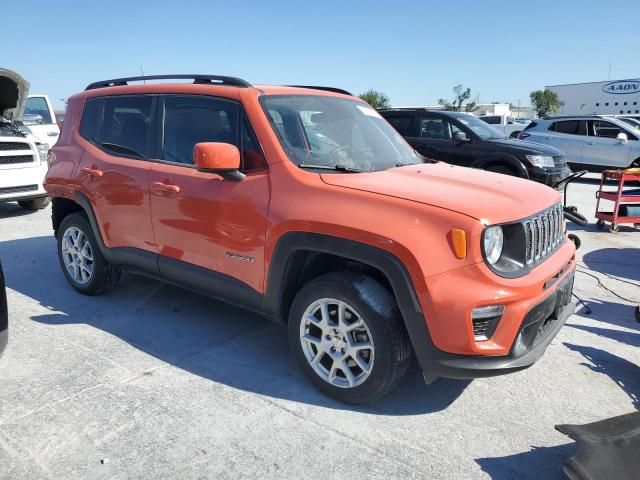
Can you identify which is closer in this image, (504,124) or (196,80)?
(196,80)

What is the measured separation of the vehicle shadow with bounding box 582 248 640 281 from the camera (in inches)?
222

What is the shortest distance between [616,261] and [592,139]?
9.70 metres

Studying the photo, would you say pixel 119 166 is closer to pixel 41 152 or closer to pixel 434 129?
pixel 41 152

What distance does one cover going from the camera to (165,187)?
A: 366cm

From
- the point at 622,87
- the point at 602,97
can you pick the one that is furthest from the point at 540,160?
the point at 602,97

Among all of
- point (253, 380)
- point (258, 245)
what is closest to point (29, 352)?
point (253, 380)

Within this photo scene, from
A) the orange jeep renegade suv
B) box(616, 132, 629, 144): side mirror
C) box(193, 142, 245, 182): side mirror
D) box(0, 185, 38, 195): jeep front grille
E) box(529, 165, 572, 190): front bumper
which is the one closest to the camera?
the orange jeep renegade suv

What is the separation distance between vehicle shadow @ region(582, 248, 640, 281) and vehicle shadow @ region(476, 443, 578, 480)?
11.8ft

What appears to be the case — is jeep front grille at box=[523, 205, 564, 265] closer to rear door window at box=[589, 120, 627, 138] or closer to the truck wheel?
the truck wheel

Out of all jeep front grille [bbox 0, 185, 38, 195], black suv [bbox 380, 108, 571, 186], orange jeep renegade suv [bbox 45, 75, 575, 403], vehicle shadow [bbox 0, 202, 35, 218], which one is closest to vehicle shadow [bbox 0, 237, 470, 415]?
orange jeep renegade suv [bbox 45, 75, 575, 403]

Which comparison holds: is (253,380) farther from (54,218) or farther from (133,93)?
(54,218)

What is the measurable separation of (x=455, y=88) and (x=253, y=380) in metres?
61.1

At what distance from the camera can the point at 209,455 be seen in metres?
2.56

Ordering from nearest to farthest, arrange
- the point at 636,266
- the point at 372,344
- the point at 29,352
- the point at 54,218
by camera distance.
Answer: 1. the point at 372,344
2. the point at 29,352
3. the point at 54,218
4. the point at 636,266
